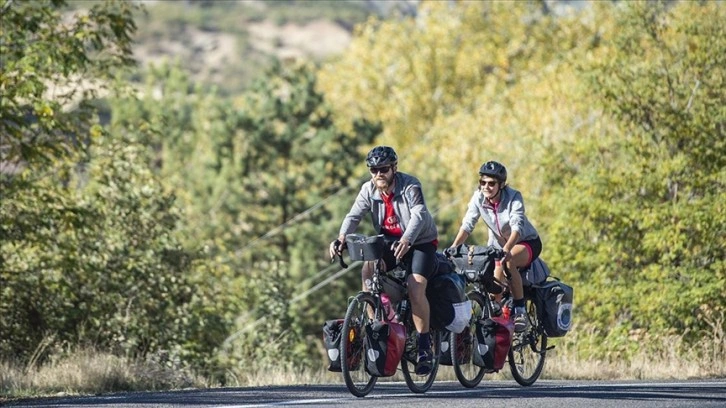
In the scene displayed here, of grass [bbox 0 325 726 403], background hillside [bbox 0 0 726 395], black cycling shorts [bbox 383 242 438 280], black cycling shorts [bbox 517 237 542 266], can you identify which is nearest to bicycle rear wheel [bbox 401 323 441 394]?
black cycling shorts [bbox 383 242 438 280]

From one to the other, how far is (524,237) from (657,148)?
14.5 m

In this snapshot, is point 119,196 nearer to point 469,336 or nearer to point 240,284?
point 240,284

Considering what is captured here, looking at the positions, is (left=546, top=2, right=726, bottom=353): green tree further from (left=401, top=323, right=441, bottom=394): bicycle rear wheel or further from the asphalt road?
(left=401, top=323, right=441, bottom=394): bicycle rear wheel

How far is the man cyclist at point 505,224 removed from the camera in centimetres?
1186

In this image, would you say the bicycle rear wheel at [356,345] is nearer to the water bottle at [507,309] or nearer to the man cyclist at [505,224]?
the man cyclist at [505,224]

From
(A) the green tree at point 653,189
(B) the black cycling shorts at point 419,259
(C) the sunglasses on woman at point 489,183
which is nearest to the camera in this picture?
(B) the black cycling shorts at point 419,259

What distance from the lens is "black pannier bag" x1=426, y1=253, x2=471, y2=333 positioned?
442 inches

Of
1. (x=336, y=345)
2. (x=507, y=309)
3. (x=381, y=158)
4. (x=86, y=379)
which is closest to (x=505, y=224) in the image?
(x=507, y=309)

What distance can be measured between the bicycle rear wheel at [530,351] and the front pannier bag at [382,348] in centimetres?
207

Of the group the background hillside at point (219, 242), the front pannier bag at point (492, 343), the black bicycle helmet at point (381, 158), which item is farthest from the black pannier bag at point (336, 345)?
the background hillside at point (219, 242)

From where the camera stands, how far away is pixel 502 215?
39.6 feet

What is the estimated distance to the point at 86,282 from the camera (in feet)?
76.0

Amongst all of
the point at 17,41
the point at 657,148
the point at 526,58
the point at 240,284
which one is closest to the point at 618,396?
the point at 17,41

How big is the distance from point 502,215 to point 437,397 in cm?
221
